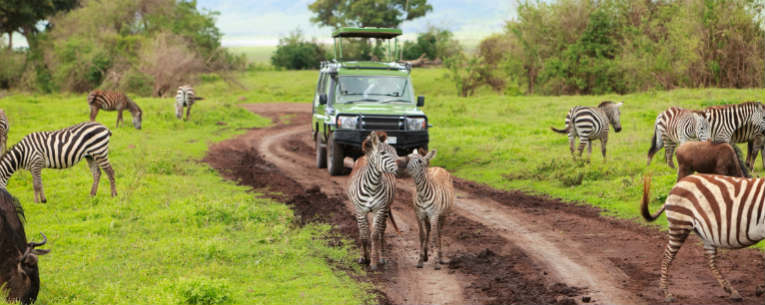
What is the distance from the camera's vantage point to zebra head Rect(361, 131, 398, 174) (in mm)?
9195

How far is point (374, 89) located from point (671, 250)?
38.3ft

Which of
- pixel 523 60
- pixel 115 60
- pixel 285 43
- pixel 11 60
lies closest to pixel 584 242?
pixel 523 60

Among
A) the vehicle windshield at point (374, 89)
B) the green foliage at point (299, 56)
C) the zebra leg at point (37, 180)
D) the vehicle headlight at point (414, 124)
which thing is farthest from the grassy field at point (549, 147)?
the green foliage at point (299, 56)

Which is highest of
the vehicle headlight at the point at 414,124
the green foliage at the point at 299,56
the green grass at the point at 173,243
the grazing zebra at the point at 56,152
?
the green foliage at the point at 299,56

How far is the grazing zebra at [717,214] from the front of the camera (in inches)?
286

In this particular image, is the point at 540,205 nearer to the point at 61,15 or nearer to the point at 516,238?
the point at 516,238

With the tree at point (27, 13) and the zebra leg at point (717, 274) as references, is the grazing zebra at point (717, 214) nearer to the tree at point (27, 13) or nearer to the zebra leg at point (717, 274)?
the zebra leg at point (717, 274)

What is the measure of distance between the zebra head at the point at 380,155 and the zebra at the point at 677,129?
9083mm

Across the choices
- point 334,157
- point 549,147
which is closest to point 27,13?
point 334,157

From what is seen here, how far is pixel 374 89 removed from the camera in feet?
61.0

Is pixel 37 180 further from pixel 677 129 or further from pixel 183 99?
pixel 183 99

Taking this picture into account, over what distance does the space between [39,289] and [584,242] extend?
299 inches

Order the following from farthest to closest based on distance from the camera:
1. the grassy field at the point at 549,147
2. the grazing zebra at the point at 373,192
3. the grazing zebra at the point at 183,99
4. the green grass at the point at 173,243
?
the grazing zebra at the point at 183,99 → the grassy field at the point at 549,147 → the grazing zebra at the point at 373,192 → the green grass at the point at 173,243

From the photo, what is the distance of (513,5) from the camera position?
47.2 metres
